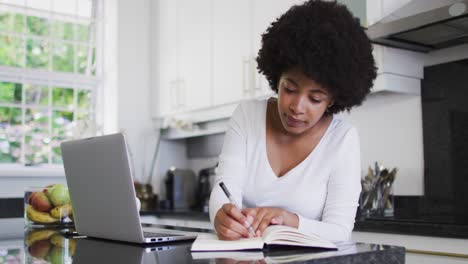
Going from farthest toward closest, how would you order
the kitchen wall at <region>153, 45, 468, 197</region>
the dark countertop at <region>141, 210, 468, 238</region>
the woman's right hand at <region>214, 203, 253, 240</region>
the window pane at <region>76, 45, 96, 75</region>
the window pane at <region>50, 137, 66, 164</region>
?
1. the window pane at <region>76, 45, 96, 75</region>
2. the window pane at <region>50, 137, 66, 164</region>
3. the kitchen wall at <region>153, 45, 468, 197</region>
4. the dark countertop at <region>141, 210, 468, 238</region>
5. the woman's right hand at <region>214, 203, 253, 240</region>

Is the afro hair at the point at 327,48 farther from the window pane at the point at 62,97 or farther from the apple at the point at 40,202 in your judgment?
the window pane at the point at 62,97

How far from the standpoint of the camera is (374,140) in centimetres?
314

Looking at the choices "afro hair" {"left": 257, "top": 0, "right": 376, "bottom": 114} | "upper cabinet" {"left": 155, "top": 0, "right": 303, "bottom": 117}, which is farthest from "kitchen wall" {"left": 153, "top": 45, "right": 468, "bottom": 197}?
"afro hair" {"left": 257, "top": 0, "right": 376, "bottom": 114}

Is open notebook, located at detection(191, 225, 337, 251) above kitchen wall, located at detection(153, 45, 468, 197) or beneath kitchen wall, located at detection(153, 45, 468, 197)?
beneath

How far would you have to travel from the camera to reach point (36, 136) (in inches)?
170

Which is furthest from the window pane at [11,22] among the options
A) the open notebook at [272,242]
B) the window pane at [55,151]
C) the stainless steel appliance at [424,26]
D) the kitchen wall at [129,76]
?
the open notebook at [272,242]

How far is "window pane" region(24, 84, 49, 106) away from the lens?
433 centimetres

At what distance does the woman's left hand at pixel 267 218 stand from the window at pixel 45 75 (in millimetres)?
2813

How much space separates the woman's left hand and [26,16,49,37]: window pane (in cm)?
348

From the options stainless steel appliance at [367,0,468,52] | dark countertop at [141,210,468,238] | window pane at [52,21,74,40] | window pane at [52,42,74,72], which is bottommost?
dark countertop at [141,210,468,238]

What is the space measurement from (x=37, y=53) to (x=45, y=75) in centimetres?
18

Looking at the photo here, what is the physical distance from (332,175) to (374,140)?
1.52m

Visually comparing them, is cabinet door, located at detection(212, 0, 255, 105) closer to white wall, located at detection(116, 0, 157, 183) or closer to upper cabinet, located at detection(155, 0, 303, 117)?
upper cabinet, located at detection(155, 0, 303, 117)

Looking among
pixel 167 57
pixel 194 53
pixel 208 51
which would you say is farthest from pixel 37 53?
pixel 208 51
